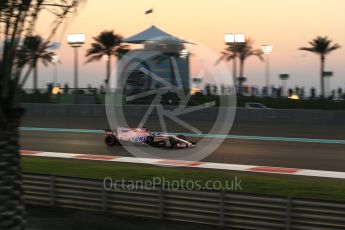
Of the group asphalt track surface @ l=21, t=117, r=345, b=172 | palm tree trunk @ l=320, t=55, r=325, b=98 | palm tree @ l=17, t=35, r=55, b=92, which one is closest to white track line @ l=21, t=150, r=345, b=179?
asphalt track surface @ l=21, t=117, r=345, b=172

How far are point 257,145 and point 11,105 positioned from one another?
1416 centimetres

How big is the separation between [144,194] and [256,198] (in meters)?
1.81

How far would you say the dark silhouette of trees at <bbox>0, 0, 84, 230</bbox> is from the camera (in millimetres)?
5578

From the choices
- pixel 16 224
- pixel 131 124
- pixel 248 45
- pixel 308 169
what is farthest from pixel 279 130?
pixel 248 45

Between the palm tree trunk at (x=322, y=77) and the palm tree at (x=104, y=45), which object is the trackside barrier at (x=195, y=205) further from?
the palm tree at (x=104, y=45)

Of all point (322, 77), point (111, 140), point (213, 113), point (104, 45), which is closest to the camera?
point (111, 140)

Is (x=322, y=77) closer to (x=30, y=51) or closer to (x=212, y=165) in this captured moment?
(x=212, y=165)

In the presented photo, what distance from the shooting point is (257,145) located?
1891 centimetres

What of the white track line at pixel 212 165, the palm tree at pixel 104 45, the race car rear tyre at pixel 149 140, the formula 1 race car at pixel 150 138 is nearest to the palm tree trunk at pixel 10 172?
the white track line at pixel 212 165

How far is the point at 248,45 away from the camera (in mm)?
64062

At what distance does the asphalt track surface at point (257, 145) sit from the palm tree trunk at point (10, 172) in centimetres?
970

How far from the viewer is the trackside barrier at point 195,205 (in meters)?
6.90

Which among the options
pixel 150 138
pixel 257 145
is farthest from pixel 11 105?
pixel 257 145

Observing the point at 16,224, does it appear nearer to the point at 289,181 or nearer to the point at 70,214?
the point at 70,214
